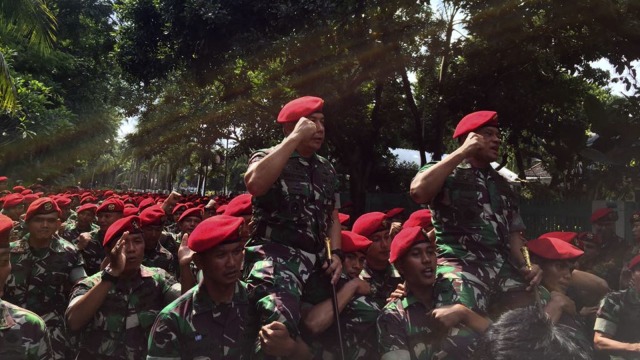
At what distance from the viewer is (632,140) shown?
9.64m

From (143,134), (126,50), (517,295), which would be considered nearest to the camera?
(517,295)

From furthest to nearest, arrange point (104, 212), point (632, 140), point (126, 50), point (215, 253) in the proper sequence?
point (126, 50), point (632, 140), point (104, 212), point (215, 253)

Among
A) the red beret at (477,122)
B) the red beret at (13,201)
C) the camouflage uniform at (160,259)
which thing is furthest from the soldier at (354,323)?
the red beret at (13,201)

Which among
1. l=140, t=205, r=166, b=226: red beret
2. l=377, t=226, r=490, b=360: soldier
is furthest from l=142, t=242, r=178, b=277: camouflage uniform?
l=377, t=226, r=490, b=360: soldier

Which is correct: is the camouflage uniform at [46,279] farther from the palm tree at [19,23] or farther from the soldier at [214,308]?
the palm tree at [19,23]

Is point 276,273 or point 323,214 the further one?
point 323,214

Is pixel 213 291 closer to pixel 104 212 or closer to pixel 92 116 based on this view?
pixel 104 212

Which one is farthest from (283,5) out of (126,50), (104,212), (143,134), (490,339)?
(143,134)

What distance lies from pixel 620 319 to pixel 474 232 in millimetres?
1547

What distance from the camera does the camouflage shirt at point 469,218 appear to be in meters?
2.93

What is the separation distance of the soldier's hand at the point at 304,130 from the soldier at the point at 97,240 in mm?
3022

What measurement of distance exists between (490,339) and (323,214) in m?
1.44

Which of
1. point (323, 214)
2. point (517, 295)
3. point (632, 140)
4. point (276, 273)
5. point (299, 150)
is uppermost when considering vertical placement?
point (632, 140)

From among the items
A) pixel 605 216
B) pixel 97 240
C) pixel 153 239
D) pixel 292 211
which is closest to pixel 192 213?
pixel 153 239
